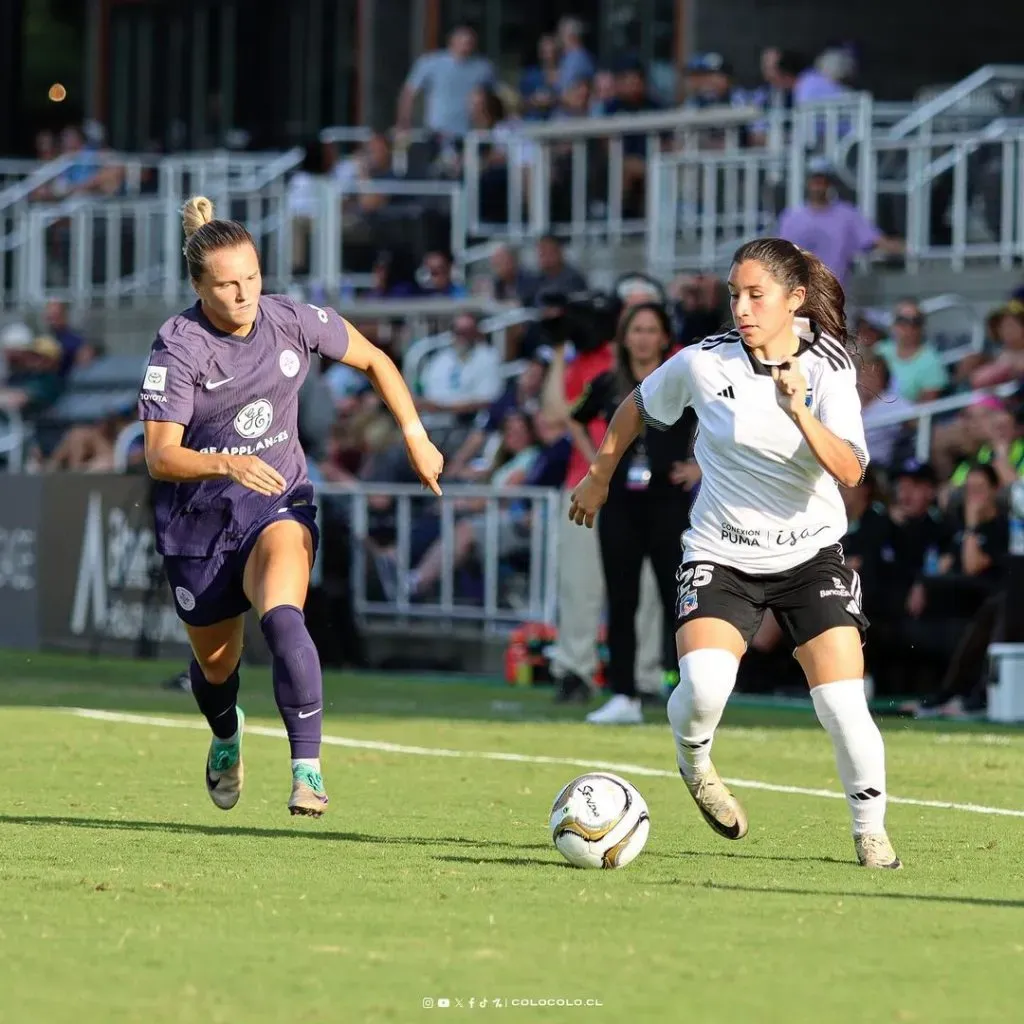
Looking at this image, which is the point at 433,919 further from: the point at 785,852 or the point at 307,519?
the point at 307,519

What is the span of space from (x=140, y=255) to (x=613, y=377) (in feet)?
49.1

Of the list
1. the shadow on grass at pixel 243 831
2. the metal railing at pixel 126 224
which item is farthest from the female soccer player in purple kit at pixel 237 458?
the metal railing at pixel 126 224

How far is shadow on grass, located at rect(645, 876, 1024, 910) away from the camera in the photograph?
265 inches

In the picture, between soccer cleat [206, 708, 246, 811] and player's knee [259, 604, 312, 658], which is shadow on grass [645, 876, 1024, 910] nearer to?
player's knee [259, 604, 312, 658]

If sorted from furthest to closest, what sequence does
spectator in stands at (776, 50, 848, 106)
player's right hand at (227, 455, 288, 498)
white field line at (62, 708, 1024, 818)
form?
1. spectator in stands at (776, 50, 848, 106)
2. white field line at (62, 708, 1024, 818)
3. player's right hand at (227, 455, 288, 498)

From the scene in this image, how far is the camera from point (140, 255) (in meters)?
27.6

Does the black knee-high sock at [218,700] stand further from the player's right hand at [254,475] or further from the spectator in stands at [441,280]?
the spectator in stands at [441,280]

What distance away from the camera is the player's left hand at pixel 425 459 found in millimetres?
8320

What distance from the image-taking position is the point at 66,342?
2645cm

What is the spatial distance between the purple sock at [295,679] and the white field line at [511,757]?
8.30 feet

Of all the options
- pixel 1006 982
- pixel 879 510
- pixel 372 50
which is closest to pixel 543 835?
pixel 1006 982

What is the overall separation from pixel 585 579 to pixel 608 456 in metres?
6.73

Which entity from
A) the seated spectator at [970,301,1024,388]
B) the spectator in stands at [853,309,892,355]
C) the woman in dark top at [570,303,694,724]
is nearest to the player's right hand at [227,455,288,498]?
the woman in dark top at [570,303,694,724]

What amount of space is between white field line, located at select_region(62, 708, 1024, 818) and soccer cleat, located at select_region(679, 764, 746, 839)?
1.70 m
